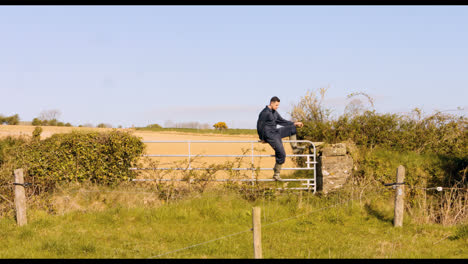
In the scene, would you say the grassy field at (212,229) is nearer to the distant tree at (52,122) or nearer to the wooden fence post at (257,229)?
the wooden fence post at (257,229)

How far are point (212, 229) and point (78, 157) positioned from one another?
4.63m

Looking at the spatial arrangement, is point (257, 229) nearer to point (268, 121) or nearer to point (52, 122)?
point (268, 121)

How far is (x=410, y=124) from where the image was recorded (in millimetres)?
13672

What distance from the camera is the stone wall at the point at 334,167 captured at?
12.3 m

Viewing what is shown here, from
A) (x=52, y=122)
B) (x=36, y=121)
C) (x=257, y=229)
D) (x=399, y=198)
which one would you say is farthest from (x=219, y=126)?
(x=257, y=229)

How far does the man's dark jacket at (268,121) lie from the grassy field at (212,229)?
1813mm

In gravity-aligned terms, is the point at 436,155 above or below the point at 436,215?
above

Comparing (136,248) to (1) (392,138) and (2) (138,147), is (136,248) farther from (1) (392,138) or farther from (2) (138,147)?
(1) (392,138)

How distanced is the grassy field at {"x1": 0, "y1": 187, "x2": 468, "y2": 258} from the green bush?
1.76 feet

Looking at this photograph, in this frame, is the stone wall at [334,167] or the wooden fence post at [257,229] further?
the stone wall at [334,167]

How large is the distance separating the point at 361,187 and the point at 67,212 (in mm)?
7709

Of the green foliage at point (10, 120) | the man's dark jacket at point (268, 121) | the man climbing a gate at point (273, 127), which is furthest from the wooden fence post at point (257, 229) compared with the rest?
the green foliage at point (10, 120)
